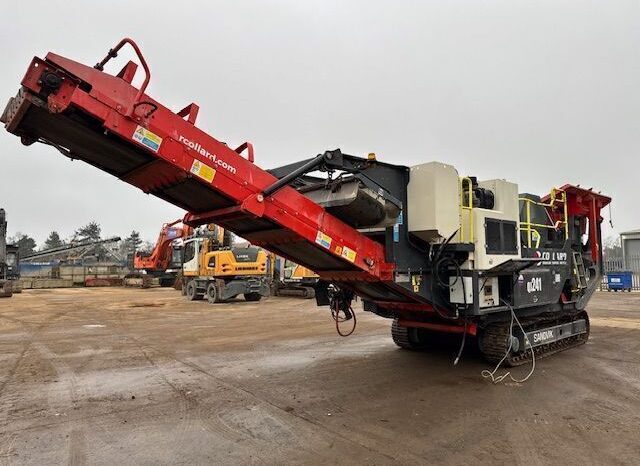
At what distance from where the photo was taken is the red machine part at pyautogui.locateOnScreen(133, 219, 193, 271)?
2564 cm

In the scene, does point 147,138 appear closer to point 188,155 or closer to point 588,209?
point 188,155

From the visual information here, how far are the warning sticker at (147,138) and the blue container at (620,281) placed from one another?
27269 mm

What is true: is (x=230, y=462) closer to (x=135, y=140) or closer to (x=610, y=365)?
(x=135, y=140)

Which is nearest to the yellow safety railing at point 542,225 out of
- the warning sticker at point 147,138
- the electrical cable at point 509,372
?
the electrical cable at point 509,372

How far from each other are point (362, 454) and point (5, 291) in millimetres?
25785

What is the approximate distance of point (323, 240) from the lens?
203 inches

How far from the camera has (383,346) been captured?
8750 millimetres

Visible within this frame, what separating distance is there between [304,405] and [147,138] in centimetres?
317

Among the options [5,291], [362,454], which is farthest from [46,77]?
[5,291]

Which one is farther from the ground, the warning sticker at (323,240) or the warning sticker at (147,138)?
the warning sticker at (147,138)

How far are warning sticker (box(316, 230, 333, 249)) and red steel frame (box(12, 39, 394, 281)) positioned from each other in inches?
1.6

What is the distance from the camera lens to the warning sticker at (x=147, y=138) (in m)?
4.08

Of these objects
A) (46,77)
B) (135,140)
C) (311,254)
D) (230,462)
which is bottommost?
(230,462)

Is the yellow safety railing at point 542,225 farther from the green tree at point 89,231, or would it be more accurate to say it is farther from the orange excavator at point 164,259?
the green tree at point 89,231
